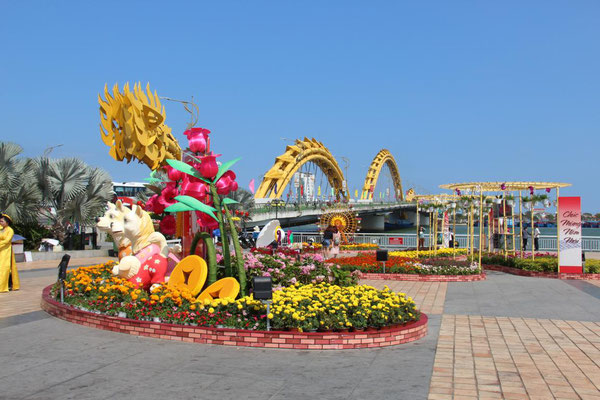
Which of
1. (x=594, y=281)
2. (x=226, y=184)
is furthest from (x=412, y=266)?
(x=226, y=184)

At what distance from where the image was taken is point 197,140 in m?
12.2

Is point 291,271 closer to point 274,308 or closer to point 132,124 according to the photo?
point 274,308

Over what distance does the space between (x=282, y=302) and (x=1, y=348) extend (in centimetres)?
415

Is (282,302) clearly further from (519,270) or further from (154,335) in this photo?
(519,270)

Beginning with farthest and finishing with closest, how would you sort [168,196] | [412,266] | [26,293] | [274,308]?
[412,266], [26,293], [168,196], [274,308]

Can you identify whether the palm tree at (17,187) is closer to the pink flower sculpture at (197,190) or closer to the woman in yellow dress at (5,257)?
the woman in yellow dress at (5,257)

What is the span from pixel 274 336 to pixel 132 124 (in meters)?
6.93

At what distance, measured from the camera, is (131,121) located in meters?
12.7

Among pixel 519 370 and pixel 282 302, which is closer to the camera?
pixel 519 370

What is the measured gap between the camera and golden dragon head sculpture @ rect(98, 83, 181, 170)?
41.6ft

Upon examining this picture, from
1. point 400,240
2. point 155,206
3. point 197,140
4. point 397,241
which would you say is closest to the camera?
point 197,140

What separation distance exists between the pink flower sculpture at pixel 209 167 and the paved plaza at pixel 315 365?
10.7 feet

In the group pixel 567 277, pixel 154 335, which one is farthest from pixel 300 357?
pixel 567 277

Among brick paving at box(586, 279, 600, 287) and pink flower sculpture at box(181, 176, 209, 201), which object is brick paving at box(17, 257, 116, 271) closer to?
pink flower sculpture at box(181, 176, 209, 201)
